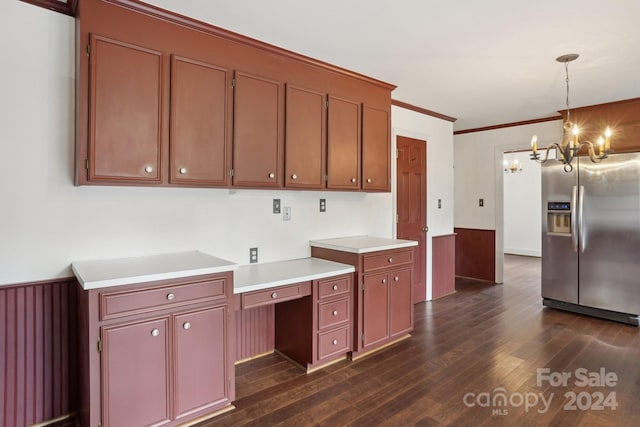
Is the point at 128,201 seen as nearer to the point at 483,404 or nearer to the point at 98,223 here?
the point at 98,223

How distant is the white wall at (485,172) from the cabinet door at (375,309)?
331cm

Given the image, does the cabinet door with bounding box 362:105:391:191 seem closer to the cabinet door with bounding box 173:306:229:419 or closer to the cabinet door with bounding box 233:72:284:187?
the cabinet door with bounding box 233:72:284:187

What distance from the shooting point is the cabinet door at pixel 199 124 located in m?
2.29

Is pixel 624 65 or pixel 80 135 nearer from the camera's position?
pixel 80 135

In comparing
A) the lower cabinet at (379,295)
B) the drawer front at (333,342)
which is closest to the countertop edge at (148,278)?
the drawer front at (333,342)

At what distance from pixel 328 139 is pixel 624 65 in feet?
8.95

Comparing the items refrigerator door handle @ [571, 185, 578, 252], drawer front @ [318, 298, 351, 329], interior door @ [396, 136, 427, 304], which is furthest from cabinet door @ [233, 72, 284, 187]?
refrigerator door handle @ [571, 185, 578, 252]

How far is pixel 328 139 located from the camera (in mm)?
3100

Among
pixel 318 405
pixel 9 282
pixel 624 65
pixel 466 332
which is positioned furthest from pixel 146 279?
pixel 624 65

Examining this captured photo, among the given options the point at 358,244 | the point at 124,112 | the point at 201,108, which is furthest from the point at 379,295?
the point at 124,112

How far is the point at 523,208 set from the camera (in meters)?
8.73

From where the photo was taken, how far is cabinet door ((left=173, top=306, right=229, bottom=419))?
2051mm

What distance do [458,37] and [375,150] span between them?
121 centimetres

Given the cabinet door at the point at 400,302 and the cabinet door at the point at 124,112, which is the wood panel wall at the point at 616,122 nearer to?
the cabinet door at the point at 400,302
